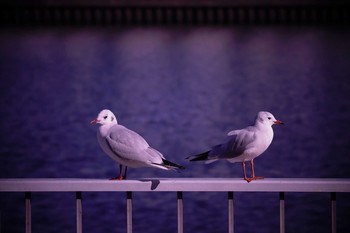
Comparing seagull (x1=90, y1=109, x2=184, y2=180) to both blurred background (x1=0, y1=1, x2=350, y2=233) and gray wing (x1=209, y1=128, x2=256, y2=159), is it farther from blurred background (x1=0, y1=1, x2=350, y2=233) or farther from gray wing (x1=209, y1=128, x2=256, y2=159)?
blurred background (x1=0, y1=1, x2=350, y2=233)

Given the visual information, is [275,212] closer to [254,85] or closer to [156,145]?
[156,145]

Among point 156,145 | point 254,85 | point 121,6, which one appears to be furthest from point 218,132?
point 121,6

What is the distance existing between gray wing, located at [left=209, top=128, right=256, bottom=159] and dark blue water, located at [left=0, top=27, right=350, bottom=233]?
4115mm

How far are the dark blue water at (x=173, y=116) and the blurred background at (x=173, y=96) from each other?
0.03 meters

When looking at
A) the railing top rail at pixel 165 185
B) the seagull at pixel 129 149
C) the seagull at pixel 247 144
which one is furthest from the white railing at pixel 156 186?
the seagull at pixel 247 144

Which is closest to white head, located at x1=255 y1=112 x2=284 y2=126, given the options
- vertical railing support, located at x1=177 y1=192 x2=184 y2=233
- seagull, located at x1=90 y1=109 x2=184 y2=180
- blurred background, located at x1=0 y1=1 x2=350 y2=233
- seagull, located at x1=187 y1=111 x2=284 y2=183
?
seagull, located at x1=187 y1=111 x2=284 y2=183

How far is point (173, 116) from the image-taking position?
38.9 feet

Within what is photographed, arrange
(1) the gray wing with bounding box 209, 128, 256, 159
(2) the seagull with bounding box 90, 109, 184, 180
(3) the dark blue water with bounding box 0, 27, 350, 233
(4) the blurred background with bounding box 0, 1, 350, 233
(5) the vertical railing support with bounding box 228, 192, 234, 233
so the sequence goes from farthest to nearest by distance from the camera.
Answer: (4) the blurred background with bounding box 0, 1, 350, 233 → (3) the dark blue water with bounding box 0, 27, 350, 233 → (1) the gray wing with bounding box 209, 128, 256, 159 → (2) the seagull with bounding box 90, 109, 184, 180 → (5) the vertical railing support with bounding box 228, 192, 234, 233

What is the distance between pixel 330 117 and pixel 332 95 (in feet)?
8.60

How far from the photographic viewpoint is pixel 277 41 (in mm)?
27734

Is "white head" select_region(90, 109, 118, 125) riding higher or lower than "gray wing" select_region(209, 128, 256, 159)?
higher

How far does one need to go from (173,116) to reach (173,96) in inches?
99.2

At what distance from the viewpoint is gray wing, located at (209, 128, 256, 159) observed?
1.87m

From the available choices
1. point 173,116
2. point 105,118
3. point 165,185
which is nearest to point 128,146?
point 105,118
